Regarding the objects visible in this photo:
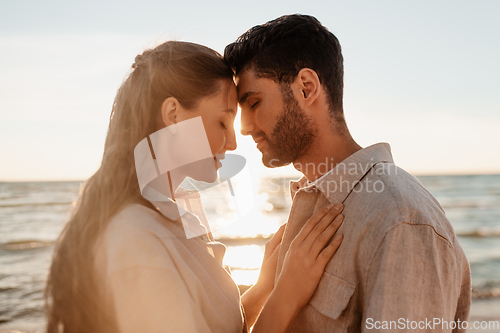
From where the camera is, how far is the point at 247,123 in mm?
2605

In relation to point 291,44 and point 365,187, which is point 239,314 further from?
point 291,44

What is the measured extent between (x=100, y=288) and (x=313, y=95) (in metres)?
1.71

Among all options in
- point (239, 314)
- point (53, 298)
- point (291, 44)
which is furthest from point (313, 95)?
point (53, 298)

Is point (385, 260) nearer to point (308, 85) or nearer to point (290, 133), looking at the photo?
point (290, 133)

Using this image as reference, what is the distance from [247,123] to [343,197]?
100 centimetres

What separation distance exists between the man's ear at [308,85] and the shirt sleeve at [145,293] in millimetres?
1433

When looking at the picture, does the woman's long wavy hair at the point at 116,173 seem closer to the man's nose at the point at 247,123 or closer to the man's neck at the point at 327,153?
the man's nose at the point at 247,123

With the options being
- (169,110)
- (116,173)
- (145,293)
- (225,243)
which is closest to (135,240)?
(145,293)

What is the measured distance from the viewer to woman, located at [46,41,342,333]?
1459mm

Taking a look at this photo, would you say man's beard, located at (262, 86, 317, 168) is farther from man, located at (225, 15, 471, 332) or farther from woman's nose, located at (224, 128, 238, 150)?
woman's nose, located at (224, 128, 238, 150)

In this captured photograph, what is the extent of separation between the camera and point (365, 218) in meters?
1.72

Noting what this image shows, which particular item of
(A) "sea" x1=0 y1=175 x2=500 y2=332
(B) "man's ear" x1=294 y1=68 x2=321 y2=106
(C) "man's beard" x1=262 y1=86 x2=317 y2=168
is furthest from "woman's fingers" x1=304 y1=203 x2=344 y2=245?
(A) "sea" x1=0 y1=175 x2=500 y2=332

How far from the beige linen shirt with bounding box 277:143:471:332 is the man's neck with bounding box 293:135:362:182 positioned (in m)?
0.27

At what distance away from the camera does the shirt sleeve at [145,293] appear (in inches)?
56.4
